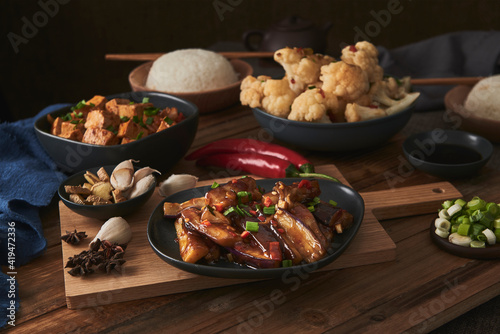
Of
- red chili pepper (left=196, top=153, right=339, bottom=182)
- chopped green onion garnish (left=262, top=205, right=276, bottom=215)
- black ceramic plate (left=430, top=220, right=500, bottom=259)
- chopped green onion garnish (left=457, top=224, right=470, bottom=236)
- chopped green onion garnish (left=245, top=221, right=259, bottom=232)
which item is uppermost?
chopped green onion garnish (left=245, top=221, right=259, bottom=232)

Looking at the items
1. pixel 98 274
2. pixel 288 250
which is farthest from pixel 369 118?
pixel 98 274

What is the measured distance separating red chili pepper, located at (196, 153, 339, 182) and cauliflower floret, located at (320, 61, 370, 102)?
32cm

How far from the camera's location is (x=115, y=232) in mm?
1482

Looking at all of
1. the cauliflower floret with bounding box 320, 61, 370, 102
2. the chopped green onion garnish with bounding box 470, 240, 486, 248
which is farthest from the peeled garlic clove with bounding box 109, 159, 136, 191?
the chopped green onion garnish with bounding box 470, 240, 486, 248

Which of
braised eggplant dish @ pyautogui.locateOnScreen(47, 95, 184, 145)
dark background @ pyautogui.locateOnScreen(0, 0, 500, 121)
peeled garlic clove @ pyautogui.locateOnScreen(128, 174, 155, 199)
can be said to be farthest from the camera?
dark background @ pyautogui.locateOnScreen(0, 0, 500, 121)

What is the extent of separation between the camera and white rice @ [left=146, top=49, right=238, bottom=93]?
2.49 metres

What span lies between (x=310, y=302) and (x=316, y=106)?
0.79m

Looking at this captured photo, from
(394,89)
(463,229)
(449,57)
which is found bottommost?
(449,57)

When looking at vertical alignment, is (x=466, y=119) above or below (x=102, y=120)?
below

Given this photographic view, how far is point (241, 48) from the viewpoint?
375 centimetres

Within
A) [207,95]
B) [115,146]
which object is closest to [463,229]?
[115,146]

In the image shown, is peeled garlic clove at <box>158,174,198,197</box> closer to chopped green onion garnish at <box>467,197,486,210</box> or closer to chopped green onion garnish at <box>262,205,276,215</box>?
chopped green onion garnish at <box>262,205,276,215</box>

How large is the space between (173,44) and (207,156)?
122 inches

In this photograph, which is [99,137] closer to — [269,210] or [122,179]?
[122,179]
